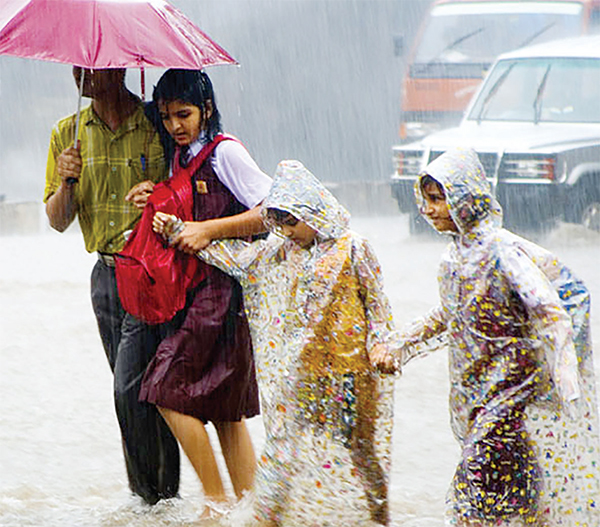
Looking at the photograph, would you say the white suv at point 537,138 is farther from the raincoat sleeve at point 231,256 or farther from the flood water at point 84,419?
the raincoat sleeve at point 231,256

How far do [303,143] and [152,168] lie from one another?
19.2 m

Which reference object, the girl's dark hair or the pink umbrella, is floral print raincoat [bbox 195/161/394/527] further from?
the pink umbrella

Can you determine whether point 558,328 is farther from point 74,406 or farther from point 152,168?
point 74,406

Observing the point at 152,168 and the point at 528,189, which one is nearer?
the point at 152,168

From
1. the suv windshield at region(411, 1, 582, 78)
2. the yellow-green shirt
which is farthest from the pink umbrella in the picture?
the suv windshield at region(411, 1, 582, 78)

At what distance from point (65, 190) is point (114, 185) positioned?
0.54 ft

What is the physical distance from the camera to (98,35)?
445 cm

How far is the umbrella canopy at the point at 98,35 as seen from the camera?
4.40m

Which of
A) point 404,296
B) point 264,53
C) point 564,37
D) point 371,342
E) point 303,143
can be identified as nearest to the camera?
point 371,342

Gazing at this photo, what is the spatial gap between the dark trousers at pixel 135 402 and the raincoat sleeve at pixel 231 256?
0.32m

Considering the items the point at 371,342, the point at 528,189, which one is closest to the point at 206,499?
the point at 371,342

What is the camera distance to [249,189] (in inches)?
180

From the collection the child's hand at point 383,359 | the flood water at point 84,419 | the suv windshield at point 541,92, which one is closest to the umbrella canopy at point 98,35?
the child's hand at point 383,359

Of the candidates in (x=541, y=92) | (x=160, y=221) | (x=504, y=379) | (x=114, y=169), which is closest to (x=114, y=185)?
(x=114, y=169)
